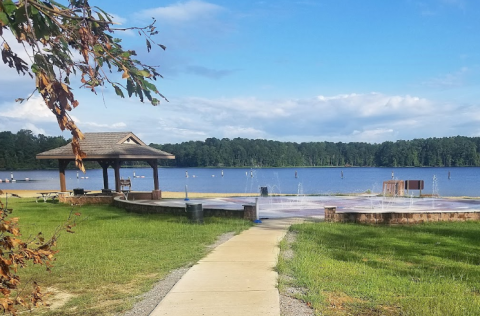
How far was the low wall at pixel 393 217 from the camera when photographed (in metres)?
12.4

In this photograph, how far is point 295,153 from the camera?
162 m

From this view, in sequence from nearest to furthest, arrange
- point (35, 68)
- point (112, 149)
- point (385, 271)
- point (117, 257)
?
point (35, 68) → point (385, 271) → point (117, 257) → point (112, 149)

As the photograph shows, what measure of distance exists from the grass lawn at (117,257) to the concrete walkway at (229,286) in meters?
0.54

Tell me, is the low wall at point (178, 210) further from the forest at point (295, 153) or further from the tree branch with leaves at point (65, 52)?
the forest at point (295, 153)

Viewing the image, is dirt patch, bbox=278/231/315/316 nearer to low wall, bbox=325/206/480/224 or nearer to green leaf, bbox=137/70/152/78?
green leaf, bbox=137/70/152/78

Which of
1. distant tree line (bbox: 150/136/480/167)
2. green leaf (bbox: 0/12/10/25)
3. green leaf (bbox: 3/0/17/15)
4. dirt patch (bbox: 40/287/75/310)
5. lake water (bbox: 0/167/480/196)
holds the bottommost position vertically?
lake water (bbox: 0/167/480/196)

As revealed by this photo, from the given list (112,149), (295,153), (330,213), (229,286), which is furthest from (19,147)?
(229,286)

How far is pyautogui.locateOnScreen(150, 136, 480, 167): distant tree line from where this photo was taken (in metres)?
141

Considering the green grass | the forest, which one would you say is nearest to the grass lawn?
the green grass

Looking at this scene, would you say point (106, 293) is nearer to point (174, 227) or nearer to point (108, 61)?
point (108, 61)

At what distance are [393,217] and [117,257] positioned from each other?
8522 millimetres

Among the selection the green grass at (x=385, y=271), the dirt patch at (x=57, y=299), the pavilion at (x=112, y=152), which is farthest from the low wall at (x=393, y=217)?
the pavilion at (x=112, y=152)

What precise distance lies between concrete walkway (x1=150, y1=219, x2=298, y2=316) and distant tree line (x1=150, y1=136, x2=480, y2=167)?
12832 centimetres

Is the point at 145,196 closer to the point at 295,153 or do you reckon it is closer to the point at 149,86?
the point at 149,86
